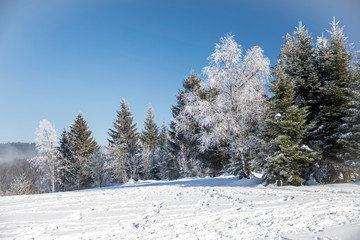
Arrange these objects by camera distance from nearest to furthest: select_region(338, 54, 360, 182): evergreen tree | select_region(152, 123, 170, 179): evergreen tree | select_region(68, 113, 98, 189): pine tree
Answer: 1. select_region(338, 54, 360, 182): evergreen tree
2. select_region(68, 113, 98, 189): pine tree
3. select_region(152, 123, 170, 179): evergreen tree

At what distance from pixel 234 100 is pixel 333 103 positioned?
558 cm

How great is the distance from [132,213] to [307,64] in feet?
41.5

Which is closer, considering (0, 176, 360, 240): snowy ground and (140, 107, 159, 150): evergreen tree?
(0, 176, 360, 240): snowy ground

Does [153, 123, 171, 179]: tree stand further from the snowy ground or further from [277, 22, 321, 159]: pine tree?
the snowy ground

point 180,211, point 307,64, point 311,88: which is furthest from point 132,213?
point 307,64

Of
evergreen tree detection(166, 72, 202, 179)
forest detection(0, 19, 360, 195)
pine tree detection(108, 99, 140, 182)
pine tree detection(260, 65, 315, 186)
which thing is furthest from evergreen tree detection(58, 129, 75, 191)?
pine tree detection(260, 65, 315, 186)

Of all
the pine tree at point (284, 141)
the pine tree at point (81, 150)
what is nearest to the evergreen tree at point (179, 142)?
the pine tree at point (81, 150)

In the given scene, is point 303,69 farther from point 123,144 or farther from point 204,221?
point 123,144

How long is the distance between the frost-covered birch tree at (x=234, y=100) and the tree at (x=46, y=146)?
834 inches

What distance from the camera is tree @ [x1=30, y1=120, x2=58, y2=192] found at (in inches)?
995

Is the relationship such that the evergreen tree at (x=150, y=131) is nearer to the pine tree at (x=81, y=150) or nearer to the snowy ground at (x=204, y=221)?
the pine tree at (x=81, y=150)

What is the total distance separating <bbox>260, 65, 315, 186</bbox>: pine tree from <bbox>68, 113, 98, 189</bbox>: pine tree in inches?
965

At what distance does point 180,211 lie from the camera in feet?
19.6

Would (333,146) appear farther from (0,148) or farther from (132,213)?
(0,148)
